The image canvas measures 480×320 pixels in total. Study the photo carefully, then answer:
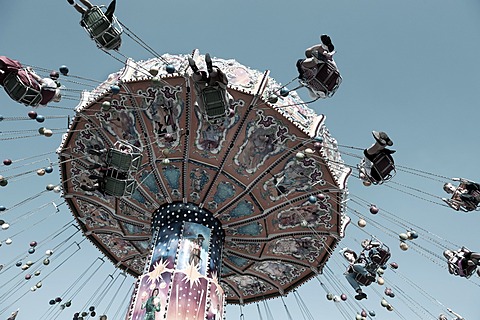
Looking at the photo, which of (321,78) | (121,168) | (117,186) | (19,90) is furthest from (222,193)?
(19,90)

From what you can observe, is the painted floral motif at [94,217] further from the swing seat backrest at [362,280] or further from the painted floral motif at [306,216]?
the swing seat backrest at [362,280]

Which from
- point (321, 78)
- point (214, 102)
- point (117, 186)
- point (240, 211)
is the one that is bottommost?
point (117, 186)

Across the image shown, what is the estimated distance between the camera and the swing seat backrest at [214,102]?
7.96m

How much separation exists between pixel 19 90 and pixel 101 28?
6.57 feet

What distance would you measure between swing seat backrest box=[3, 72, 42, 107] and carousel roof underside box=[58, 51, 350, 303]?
1884 mm

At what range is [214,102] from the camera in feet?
26.5

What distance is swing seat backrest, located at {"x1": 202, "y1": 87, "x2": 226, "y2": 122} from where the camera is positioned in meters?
7.96

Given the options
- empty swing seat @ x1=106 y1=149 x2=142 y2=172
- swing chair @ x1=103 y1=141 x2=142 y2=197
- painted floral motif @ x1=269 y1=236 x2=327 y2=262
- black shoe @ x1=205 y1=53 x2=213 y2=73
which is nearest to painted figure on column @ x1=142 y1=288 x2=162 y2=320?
swing chair @ x1=103 y1=141 x2=142 y2=197

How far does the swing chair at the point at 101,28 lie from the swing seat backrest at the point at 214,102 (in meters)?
1.83

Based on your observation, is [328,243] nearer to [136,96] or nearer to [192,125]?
[192,125]

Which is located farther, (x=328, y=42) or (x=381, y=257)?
(x=381, y=257)

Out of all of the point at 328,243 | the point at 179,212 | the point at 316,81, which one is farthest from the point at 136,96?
the point at 328,243

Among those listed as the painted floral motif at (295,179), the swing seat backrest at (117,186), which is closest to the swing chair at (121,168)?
the swing seat backrest at (117,186)

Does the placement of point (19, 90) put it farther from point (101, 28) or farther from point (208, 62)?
point (208, 62)
